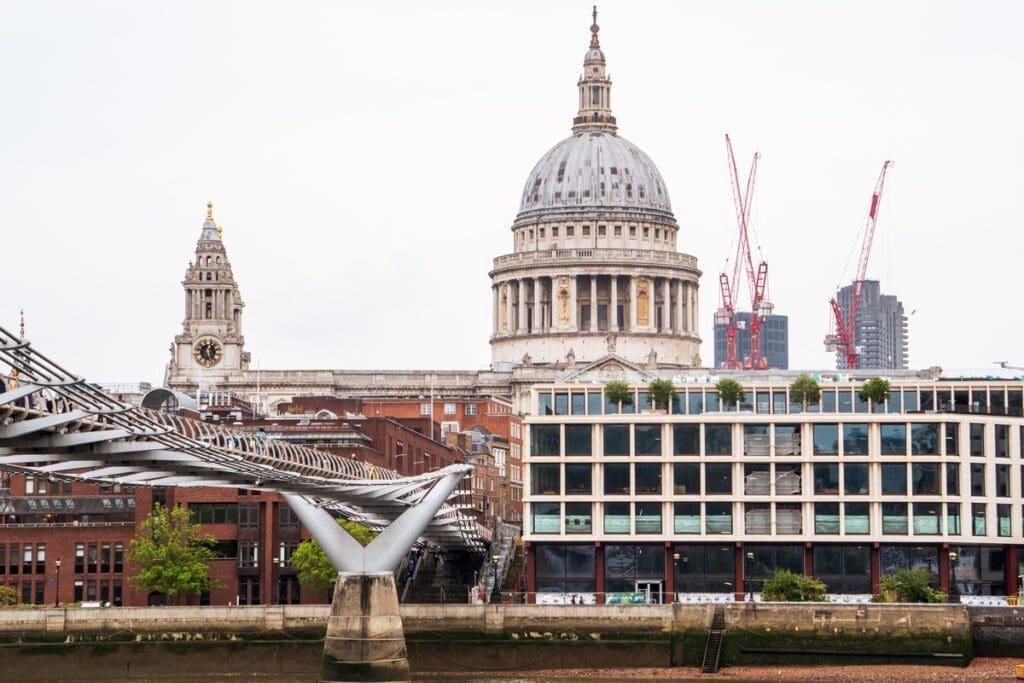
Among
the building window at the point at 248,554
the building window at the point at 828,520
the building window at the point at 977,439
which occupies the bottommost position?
the building window at the point at 248,554

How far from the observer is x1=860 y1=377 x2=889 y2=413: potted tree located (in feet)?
379

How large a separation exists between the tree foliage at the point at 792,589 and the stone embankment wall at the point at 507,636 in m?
5.97

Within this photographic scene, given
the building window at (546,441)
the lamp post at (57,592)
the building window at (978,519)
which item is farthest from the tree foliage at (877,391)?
the lamp post at (57,592)

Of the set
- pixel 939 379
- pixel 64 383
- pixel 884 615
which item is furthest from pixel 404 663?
pixel 939 379

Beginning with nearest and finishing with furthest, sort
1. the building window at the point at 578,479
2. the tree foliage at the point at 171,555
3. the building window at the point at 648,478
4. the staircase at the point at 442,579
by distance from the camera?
the tree foliage at the point at 171,555, the building window at the point at 648,478, the building window at the point at 578,479, the staircase at the point at 442,579

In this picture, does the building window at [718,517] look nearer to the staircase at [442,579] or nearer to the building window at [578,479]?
the building window at [578,479]

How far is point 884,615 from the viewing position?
322 ft

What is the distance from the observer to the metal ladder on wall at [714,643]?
9750 centimetres

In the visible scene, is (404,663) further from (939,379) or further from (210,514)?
(939,379)

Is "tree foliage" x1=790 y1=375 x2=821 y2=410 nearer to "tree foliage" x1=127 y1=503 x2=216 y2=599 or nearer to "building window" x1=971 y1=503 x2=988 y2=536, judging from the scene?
"building window" x1=971 y1=503 x2=988 y2=536

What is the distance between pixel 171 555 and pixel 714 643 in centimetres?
2405

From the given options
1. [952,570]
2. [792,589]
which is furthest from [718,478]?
[792,589]

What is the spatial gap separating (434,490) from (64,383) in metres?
29.6

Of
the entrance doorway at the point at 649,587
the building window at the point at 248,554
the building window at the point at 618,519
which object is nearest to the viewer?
the entrance doorway at the point at 649,587
